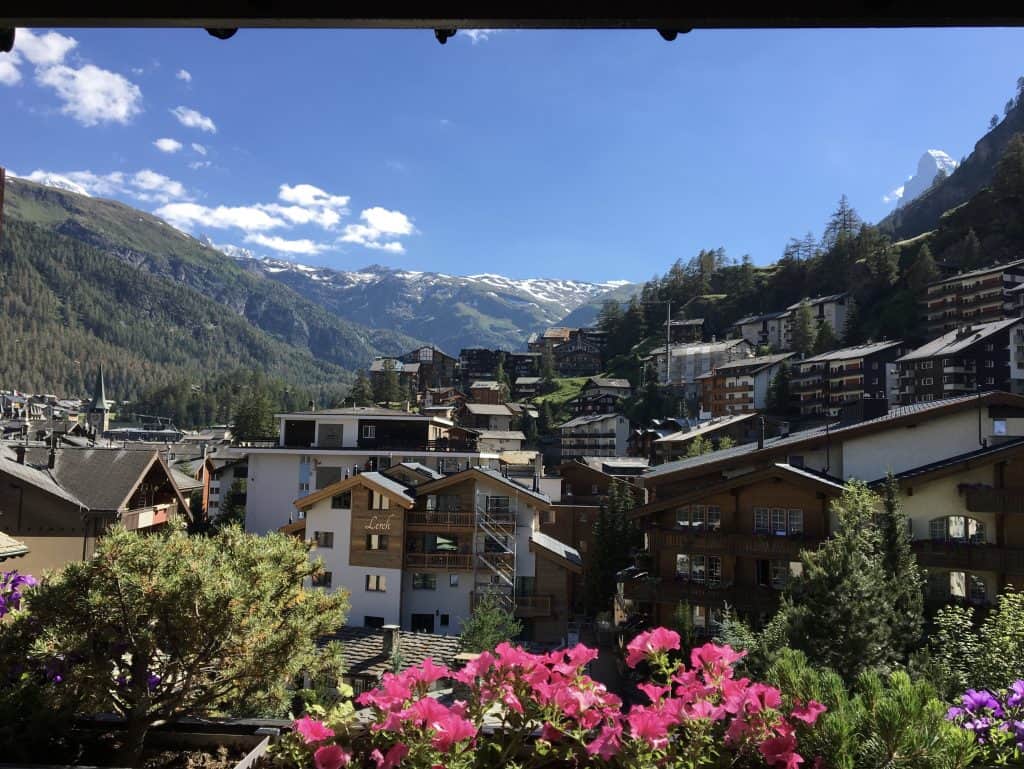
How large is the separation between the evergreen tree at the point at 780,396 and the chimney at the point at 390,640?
6712 centimetres

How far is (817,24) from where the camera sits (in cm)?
239

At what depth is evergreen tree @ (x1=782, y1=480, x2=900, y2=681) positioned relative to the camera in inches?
577

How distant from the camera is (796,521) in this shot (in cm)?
2358

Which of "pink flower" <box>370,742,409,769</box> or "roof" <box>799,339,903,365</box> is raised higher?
"roof" <box>799,339,903,365</box>

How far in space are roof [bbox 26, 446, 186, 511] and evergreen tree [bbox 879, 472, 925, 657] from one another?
24353 mm

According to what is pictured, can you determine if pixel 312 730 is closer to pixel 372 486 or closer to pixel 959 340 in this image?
pixel 372 486

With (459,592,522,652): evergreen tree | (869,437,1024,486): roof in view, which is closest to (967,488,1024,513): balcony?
(869,437,1024,486): roof

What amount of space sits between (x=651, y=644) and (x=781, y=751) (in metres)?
0.66

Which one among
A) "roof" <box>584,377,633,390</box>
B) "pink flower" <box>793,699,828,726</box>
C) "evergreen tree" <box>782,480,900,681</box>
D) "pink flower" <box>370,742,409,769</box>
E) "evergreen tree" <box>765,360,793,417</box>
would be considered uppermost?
"roof" <box>584,377,633,390</box>

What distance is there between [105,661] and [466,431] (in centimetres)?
5255

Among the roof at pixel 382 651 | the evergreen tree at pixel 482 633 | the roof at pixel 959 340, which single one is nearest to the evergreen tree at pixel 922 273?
the roof at pixel 959 340

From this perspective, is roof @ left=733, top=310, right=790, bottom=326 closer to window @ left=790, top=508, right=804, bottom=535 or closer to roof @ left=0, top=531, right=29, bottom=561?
window @ left=790, top=508, right=804, bottom=535

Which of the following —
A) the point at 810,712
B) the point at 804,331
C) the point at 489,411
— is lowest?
the point at 810,712

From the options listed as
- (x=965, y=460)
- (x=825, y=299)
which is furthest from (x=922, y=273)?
(x=965, y=460)
